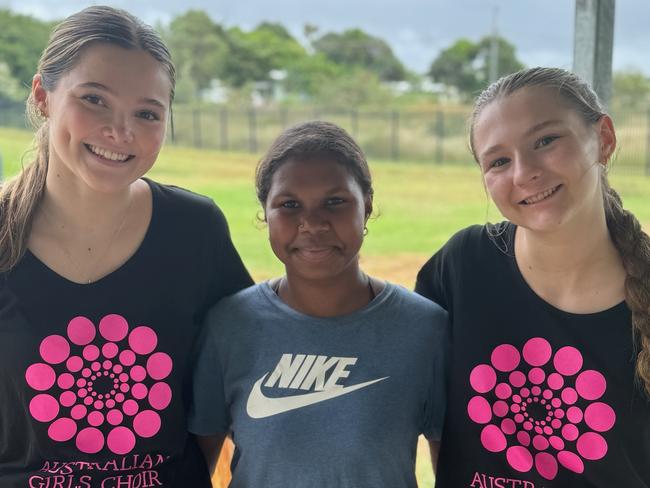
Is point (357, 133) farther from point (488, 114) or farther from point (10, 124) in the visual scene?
point (488, 114)

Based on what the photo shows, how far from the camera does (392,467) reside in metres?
1.70

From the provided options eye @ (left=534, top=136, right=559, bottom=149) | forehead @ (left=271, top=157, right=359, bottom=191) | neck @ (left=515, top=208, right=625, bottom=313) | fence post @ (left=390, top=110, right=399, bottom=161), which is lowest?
fence post @ (left=390, top=110, right=399, bottom=161)

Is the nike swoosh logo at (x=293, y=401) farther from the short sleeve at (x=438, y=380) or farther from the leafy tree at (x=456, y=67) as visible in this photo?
the leafy tree at (x=456, y=67)

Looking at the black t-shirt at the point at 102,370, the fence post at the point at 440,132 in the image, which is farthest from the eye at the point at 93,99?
the fence post at the point at 440,132

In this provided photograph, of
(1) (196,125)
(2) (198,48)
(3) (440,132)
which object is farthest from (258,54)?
(3) (440,132)

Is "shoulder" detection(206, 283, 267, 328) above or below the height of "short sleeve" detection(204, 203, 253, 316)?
below

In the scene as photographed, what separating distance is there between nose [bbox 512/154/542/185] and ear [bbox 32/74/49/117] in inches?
45.9

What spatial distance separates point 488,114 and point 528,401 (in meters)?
0.70

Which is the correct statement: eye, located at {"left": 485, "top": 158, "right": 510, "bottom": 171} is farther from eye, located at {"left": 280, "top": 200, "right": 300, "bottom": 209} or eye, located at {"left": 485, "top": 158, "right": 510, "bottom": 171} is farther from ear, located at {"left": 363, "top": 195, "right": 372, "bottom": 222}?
eye, located at {"left": 280, "top": 200, "right": 300, "bottom": 209}

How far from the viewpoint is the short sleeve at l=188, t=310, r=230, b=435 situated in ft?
6.13

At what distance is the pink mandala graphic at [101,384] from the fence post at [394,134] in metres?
18.4

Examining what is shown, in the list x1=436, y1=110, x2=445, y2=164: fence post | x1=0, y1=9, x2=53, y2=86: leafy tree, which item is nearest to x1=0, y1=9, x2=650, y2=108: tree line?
x1=436, y1=110, x2=445, y2=164: fence post

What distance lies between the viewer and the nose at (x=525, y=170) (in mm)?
1678

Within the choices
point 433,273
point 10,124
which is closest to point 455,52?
point 10,124
